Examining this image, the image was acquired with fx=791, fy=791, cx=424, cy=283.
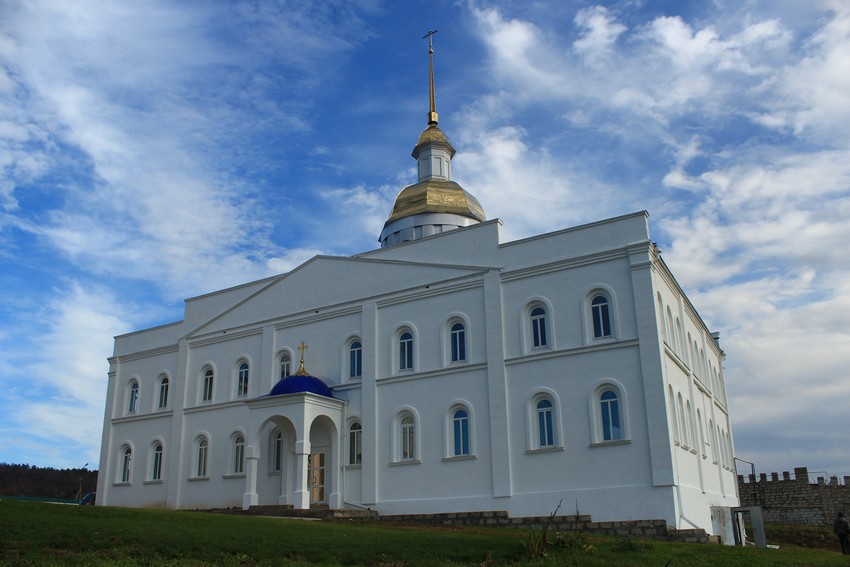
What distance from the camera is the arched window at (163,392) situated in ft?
107

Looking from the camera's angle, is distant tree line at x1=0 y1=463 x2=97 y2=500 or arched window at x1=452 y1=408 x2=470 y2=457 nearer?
arched window at x1=452 y1=408 x2=470 y2=457

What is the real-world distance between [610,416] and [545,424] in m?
1.98

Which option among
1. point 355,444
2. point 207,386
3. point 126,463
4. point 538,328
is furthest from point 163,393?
point 538,328

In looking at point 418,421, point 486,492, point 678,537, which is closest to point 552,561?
point 678,537

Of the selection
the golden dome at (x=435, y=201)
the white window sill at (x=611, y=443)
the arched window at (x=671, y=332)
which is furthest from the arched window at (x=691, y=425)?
the golden dome at (x=435, y=201)

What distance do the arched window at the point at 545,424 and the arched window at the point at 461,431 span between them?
7.91ft

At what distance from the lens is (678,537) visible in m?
19.8

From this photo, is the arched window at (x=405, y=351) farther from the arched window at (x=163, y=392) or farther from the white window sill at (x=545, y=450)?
the arched window at (x=163, y=392)

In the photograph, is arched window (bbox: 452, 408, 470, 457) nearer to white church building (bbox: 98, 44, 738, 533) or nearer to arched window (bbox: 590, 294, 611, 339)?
white church building (bbox: 98, 44, 738, 533)

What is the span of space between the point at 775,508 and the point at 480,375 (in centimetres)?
2584

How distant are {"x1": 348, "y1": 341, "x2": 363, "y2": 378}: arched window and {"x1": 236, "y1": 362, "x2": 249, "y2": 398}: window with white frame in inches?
190

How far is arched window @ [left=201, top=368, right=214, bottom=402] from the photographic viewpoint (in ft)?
102

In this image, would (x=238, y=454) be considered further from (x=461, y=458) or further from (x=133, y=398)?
(x=461, y=458)

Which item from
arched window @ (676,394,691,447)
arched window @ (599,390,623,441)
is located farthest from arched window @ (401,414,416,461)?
arched window @ (676,394,691,447)
